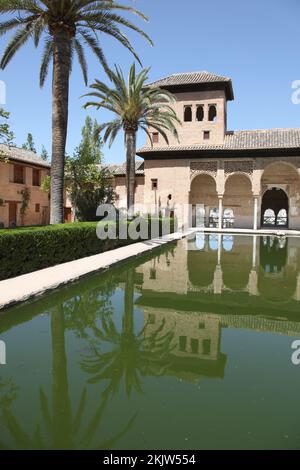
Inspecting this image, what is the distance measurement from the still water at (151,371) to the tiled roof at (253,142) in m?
23.0

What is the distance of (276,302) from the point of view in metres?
7.17

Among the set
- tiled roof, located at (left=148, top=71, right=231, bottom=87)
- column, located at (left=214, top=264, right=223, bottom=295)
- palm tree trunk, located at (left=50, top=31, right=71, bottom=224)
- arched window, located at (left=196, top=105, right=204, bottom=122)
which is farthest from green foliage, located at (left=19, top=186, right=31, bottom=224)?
column, located at (left=214, top=264, right=223, bottom=295)

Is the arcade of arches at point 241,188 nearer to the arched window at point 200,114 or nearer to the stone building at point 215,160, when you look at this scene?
the stone building at point 215,160

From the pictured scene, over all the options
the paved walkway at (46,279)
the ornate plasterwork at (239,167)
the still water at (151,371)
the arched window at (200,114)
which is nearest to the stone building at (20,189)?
the paved walkway at (46,279)

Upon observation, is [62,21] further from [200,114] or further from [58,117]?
[200,114]

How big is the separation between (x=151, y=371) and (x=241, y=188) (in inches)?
1188

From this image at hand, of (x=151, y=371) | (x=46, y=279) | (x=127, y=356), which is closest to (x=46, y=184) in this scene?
(x=46, y=279)

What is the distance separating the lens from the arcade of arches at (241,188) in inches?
1157

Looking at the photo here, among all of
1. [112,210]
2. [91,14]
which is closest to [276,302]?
[91,14]

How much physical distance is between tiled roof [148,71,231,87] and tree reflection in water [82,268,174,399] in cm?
2842

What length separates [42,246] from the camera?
10000mm

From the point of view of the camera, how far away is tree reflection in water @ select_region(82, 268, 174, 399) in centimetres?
Result: 383

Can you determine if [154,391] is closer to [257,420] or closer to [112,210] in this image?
[257,420]

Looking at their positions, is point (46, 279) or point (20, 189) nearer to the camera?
point (46, 279)
